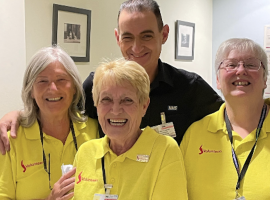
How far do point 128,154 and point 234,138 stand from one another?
728mm

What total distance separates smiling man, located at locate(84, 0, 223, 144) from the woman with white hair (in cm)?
56

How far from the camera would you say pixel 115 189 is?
139 centimetres

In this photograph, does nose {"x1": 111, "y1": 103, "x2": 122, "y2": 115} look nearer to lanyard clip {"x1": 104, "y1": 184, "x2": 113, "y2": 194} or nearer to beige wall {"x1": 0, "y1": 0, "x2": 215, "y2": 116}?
lanyard clip {"x1": 104, "y1": 184, "x2": 113, "y2": 194}

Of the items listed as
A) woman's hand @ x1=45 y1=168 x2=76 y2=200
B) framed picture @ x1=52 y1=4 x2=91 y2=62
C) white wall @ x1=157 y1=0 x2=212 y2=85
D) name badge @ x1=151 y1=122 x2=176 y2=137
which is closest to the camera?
woman's hand @ x1=45 y1=168 x2=76 y2=200

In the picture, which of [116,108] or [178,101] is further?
[178,101]

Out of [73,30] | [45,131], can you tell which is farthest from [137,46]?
[73,30]

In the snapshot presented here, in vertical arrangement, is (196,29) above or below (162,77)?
above

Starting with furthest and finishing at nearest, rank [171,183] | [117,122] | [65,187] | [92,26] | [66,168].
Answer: [92,26] → [66,168] → [65,187] → [117,122] → [171,183]

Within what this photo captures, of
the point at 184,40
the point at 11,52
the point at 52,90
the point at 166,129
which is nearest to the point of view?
the point at 52,90

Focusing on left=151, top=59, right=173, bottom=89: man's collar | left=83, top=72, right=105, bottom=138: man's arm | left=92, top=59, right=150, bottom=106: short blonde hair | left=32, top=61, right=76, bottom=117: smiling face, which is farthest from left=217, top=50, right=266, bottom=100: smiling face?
left=32, top=61, right=76, bottom=117: smiling face

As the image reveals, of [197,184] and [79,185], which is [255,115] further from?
[79,185]

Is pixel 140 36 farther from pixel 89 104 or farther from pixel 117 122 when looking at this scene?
pixel 117 122

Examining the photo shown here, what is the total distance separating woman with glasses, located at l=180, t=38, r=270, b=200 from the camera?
165 cm

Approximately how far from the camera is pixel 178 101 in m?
2.04
